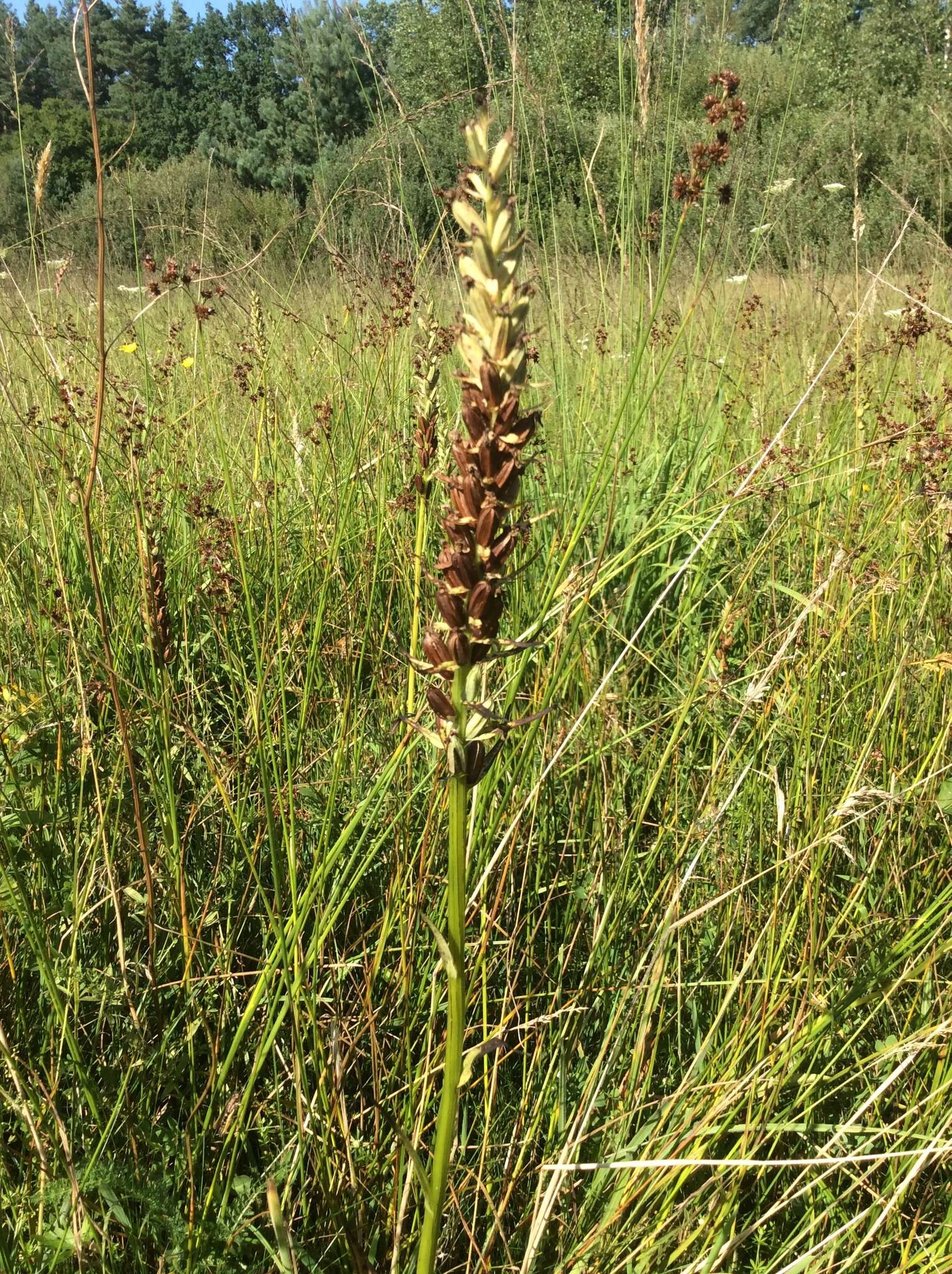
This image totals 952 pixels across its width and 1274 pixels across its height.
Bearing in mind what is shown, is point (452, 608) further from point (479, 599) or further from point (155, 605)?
point (155, 605)

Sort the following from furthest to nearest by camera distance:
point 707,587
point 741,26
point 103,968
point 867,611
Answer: point 741,26, point 707,587, point 867,611, point 103,968

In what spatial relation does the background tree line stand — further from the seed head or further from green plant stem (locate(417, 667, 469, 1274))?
green plant stem (locate(417, 667, 469, 1274))

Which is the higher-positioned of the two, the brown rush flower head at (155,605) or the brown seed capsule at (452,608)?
the brown seed capsule at (452,608)

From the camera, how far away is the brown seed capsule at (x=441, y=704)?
723mm

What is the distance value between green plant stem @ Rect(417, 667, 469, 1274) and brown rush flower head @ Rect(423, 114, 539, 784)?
0.01 meters

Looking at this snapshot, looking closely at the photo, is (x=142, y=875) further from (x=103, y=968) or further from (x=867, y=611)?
(x=867, y=611)

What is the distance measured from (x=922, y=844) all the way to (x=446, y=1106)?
1286 mm

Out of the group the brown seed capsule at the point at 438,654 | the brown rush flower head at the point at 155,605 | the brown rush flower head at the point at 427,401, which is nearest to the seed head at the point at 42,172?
the brown rush flower head at the point at 155,605

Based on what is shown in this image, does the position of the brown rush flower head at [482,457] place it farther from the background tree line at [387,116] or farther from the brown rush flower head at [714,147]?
the brown rush flower head at [714,147]

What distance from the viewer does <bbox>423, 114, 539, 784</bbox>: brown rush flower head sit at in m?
0.62

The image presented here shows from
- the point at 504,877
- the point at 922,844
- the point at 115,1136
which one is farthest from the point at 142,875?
the point at 922,844

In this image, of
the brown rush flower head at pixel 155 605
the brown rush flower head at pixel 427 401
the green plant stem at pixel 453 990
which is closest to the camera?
the green plant stem at pixel 453 990

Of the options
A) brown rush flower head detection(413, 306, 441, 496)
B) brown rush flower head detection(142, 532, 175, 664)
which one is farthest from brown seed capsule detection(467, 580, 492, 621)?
brown rush flower head detection(142, 532, 175, 664)

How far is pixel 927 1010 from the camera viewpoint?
1384 millimetres
